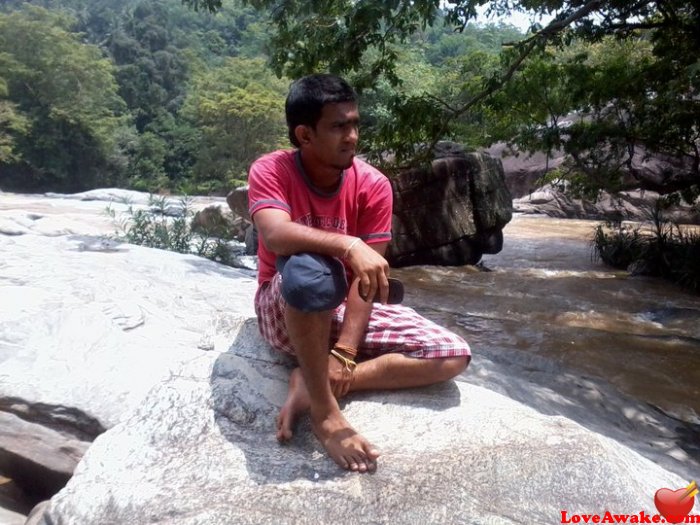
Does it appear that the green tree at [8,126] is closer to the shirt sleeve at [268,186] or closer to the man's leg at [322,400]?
the shirt sleeve at [268,186]

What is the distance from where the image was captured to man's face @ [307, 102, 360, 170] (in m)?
2.10

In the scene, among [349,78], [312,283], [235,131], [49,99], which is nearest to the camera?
[312,283]

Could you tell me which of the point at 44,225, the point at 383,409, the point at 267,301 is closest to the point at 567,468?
the point at 383,409

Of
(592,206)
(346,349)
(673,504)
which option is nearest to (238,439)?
(346,349)

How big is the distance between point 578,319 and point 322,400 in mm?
4728

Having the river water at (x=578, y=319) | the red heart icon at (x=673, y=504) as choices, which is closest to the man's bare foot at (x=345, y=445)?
the red heart icon at (x=673, y=504)

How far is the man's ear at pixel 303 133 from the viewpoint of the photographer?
7.02 ft

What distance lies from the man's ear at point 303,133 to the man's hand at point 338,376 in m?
0.65

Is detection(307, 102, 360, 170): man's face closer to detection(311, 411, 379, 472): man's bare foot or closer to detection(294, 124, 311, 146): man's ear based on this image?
detection(294, 124, 311, 146): man's ear

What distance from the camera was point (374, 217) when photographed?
7.61ft

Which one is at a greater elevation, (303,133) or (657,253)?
(303,133)

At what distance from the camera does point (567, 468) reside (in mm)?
1894

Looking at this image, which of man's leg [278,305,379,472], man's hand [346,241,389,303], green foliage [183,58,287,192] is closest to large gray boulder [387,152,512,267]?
man's leg [278,305,379,472]

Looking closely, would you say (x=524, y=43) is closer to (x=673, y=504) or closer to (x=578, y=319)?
(x=578, y=319)
